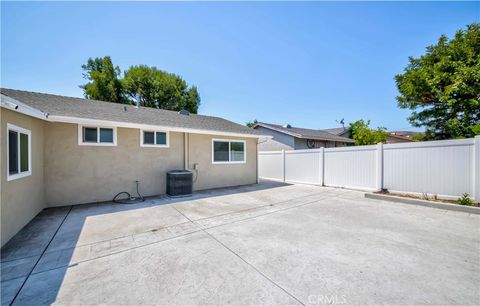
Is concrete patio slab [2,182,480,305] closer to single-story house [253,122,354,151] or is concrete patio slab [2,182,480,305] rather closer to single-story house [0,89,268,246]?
single-story house [0,89,268,246]

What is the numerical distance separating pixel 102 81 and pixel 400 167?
84.6ft

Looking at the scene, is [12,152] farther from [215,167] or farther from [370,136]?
[370,136]

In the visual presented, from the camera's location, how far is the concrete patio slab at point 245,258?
2.14 m

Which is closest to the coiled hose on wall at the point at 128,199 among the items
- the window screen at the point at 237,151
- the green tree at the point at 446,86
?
the window screen at the point at 237,151

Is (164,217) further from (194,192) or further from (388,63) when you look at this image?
(388,63)

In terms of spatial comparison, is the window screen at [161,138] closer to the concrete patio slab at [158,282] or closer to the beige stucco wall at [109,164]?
Answer: the beige stucco wall at [109,164]

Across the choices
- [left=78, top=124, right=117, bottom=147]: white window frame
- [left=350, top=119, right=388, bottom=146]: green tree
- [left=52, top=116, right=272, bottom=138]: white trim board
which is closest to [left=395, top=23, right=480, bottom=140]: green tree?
[left=350, top=119, right=388, bottom=146]: green tree

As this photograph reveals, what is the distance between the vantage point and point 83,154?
6.16 m

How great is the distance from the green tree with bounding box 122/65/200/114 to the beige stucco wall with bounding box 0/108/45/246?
17144mm

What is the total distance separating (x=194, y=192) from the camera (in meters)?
8.23

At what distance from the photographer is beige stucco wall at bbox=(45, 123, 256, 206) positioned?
583 centimetres

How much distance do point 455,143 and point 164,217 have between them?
29.7ft

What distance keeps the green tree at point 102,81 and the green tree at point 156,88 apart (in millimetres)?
869

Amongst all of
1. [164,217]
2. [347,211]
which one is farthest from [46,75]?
[347,211]
